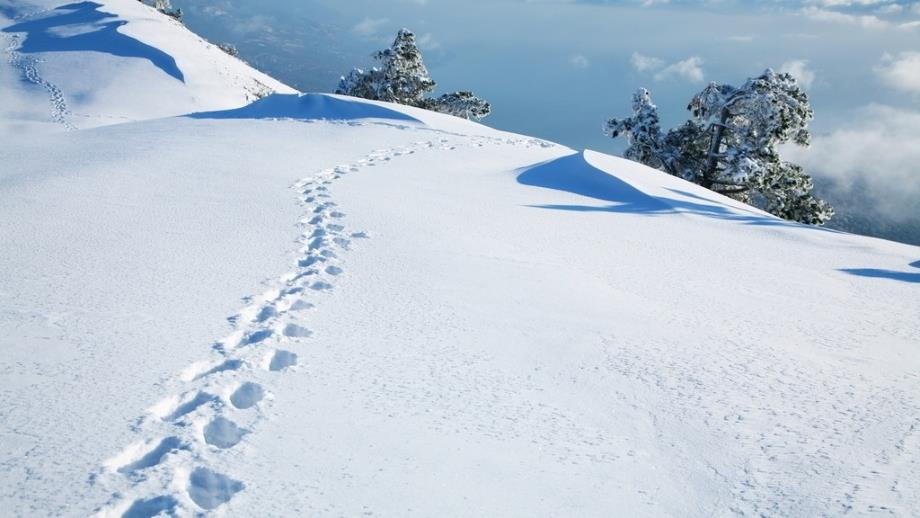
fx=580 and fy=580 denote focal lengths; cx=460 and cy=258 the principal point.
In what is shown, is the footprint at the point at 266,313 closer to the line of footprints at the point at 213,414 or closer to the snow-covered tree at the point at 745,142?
the line of footprints at the point at 213,414

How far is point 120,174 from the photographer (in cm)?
851

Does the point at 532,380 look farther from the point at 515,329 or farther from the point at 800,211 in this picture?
the point at 800,211

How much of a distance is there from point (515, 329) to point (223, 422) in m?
2.16

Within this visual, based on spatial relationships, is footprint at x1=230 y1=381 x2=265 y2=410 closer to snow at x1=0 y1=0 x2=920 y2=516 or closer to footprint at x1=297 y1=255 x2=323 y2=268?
snow at x1=0 y1=0 x2=920 y2=516

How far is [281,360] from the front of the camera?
3656 mm

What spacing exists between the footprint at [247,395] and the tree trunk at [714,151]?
72.7 feet

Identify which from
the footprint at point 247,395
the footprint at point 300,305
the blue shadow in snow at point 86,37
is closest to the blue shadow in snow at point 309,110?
the footprint at point 300,305

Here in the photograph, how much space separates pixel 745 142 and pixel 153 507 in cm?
2321

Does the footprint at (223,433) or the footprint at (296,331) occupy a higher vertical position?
the footprint at (296,331)

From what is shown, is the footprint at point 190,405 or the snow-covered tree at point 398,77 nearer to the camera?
the footprint at point 190,405

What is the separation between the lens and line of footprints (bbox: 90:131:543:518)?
2.45m

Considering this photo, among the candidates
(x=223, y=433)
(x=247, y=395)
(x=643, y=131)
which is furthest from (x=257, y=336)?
(x=643, y=131)

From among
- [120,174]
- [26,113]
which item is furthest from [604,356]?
[26,113]

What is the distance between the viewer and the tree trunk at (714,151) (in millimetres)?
22180
